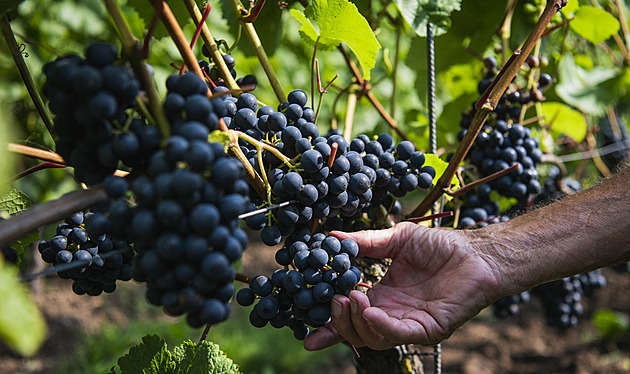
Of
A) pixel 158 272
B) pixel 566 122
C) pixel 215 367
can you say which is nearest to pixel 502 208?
pixel 566 122

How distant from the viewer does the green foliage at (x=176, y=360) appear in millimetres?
1099

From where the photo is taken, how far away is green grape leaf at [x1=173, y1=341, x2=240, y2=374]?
109 cm

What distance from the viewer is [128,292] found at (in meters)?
4.59

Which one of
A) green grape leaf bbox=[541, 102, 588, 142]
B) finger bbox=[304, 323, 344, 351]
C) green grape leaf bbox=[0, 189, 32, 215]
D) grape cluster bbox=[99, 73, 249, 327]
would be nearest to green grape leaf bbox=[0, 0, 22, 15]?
grape cluster bbox=[99, 73, 249, 327]

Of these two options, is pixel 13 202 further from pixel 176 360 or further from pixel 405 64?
pixel 405 64

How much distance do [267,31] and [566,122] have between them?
4.82 feet

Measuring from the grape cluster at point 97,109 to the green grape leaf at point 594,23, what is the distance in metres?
1.65

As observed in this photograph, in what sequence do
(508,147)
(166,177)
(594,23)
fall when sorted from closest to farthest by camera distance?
(166,177)
(508,147)
(594,23)

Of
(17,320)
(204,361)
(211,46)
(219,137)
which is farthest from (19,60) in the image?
(204,361)

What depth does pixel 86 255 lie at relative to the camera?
96 centimetres

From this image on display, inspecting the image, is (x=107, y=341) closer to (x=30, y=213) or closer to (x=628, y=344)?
(x=30, y=213)

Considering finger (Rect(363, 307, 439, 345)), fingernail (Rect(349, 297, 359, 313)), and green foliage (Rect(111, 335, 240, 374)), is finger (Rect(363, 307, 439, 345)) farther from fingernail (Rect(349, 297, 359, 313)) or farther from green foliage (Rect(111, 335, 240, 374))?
green foliage (Rect(111, 335, 240, 374))

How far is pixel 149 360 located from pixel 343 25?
0.90 metres

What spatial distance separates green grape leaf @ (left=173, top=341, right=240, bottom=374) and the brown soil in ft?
7.85
